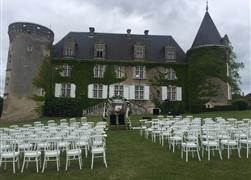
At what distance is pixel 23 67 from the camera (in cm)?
3256

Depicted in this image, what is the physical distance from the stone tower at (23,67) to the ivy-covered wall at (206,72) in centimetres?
1605

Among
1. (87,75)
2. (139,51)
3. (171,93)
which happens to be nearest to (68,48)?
(87,75)

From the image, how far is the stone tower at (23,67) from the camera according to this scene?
105 feet

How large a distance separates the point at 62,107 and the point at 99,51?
25.7 feet

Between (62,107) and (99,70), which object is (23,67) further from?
(99,70)

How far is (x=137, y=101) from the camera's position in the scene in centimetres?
3447

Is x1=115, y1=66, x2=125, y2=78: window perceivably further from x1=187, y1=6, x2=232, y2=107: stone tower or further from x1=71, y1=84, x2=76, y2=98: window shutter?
x1=187, y1=6, x2=232, y2=107: stone tower

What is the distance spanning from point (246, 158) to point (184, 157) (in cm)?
202

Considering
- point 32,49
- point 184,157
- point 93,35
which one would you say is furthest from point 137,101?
point 184,157

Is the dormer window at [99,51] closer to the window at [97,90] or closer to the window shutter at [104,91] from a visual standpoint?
the window at [97,90]

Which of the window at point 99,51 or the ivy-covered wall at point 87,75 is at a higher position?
the window at point 99,51

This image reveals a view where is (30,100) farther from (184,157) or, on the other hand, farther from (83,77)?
(184,157)

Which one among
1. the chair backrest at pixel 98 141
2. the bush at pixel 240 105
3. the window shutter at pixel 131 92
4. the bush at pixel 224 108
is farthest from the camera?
the window shutter at pixel 131 92

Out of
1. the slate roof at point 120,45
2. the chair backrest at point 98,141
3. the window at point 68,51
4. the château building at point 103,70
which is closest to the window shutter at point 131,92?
the château building at point 103,70
